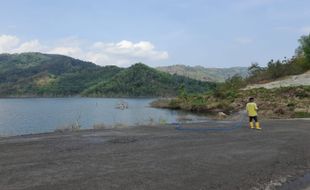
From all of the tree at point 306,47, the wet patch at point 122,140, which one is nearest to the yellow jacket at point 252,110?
the wet patch at point 122,140

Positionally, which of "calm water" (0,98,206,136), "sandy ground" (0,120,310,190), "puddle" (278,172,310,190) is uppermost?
A: "sandy ground" (0,120,310,190)

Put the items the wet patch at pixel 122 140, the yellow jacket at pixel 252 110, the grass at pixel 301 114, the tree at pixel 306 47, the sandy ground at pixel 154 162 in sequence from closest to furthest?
the sandy ground at pixel 154 162 → the wet patch at pixel 122 140 → the yellow jacket at pixel 252 110 → the grass at pixel 301 114 → the tree at pixel 306 47

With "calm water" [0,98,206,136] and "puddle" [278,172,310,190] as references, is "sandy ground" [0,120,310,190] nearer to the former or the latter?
"puddle" [278,172,310,190]

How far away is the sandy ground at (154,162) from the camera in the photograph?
30.2 feet

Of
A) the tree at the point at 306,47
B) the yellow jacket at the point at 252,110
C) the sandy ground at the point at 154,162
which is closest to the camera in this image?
the sandy ground at the point at 154,162

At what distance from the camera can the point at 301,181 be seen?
10672 millimetres

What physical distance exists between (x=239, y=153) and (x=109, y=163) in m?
4.60

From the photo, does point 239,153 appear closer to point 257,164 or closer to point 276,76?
point 257,164

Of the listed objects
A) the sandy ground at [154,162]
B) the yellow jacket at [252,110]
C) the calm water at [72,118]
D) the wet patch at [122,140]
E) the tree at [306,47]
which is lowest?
the calm water at [72,118]

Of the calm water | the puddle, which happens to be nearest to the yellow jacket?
the calm water

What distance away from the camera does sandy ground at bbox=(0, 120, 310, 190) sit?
9195 mm

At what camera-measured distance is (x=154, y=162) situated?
11.5 meters

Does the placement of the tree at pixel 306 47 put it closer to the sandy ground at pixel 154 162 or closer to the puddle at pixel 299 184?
the sandy ground at pixel 154 162

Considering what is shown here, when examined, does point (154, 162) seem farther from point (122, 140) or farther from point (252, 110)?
point (252, 110)
